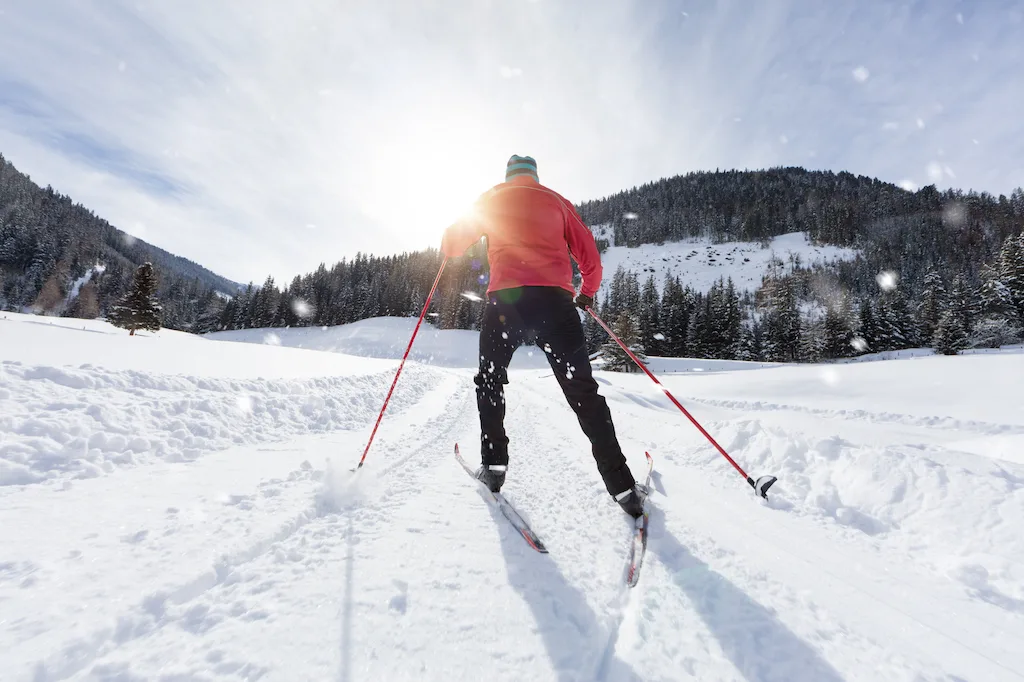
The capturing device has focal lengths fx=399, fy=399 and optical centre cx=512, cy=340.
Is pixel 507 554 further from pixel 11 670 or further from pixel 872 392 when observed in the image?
pixel 872 392

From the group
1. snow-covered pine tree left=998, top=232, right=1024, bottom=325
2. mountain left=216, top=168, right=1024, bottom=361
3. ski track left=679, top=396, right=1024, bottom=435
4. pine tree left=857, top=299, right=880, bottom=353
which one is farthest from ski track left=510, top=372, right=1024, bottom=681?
pine tree left=857, top=299, right=880, bottom=353

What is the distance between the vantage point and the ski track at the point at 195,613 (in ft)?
3.43

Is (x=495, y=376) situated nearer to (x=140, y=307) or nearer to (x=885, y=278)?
(x=140, y=307)

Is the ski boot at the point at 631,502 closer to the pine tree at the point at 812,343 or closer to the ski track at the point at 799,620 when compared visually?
the ski track at the point at 799,620

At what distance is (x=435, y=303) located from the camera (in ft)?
246

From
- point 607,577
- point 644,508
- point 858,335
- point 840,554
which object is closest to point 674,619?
point 607,577

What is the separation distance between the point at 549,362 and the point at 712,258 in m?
118

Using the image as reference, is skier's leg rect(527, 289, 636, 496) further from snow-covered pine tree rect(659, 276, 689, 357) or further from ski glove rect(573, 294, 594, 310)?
snow-covered pine tree rect(659, 276, 689, 357)

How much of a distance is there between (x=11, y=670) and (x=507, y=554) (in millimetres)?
1583

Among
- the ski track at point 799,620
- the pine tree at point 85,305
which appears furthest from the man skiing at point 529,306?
the pine tree at point 85,305

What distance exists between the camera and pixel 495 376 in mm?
2936

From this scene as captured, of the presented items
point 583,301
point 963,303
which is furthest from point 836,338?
point 583,301

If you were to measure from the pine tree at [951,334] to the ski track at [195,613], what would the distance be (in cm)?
4911

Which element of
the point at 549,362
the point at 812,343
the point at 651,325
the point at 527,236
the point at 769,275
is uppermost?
the point at 769,275
